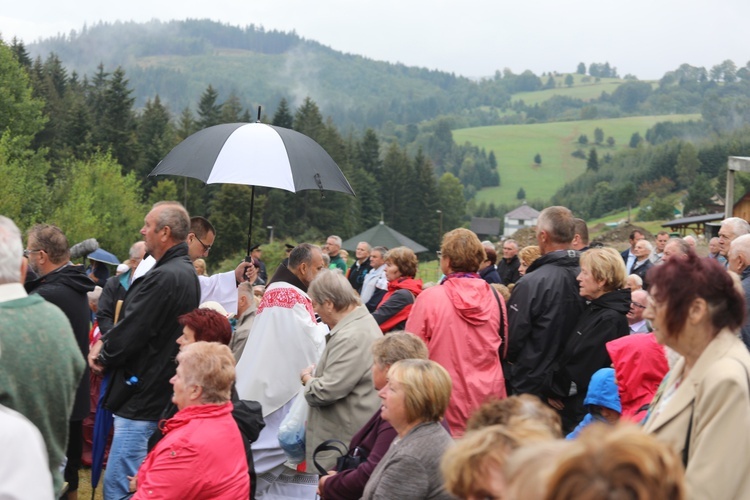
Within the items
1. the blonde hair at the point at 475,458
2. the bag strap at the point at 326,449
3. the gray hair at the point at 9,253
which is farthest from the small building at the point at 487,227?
the blonde hair at the point at 475,458

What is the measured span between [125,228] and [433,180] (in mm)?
36317

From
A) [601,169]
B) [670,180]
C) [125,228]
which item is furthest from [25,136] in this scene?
[601,169]

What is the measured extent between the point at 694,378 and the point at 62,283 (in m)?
4.16

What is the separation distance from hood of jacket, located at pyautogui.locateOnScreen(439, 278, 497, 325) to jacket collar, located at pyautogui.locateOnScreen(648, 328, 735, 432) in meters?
2.45

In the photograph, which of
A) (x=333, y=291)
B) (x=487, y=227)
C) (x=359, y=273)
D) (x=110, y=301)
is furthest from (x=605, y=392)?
(x=487, y=227)

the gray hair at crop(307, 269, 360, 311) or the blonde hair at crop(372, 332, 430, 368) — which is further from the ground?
the gray hair at crop(307, 269, 360, 311)

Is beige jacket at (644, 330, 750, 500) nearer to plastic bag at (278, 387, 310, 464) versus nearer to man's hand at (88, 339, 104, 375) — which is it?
plastic bag at (278, 387, 310, 464)

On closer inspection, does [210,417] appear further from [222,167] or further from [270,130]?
[270,130]

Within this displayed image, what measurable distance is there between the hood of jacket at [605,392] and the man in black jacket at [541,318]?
778mm

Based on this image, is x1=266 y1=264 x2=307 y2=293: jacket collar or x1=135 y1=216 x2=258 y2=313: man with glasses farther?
x1=135 y1=216 x2=258 y2=313: man with glasses

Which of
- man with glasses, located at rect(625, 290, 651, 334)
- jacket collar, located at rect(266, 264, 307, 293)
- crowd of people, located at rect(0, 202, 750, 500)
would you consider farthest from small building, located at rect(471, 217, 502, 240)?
jacket collar, located at rect(266, 264, 307, 293)

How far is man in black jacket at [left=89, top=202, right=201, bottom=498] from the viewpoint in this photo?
4898mm

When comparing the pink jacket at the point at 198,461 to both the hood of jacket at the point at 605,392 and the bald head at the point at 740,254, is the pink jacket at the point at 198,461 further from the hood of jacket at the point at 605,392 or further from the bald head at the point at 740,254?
the bald head at the point at 740,254

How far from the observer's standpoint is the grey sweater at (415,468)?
3379 mm
